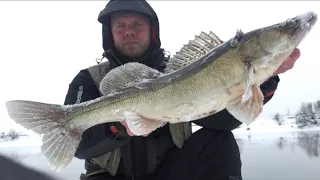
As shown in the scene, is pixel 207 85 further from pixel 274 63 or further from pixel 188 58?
pixel 274 63

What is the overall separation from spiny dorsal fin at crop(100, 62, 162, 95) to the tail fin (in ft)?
1.37

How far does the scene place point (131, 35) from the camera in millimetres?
4230

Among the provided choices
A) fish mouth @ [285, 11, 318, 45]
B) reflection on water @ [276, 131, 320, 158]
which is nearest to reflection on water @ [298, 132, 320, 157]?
reflection on water @ [276, 131, 320, 158]

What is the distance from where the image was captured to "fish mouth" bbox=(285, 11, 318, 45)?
7.78 feet

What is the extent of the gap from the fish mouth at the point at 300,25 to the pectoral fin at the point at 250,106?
18.6 inches

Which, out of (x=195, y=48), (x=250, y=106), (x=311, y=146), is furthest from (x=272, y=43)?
(x=311, y=146)

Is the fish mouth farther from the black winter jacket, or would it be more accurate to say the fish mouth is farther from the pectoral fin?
the black winter jacket

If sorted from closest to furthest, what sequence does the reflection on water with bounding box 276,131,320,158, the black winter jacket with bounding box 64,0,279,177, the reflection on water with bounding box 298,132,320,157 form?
the black winter jacket with bounding box 64,0,279,177
the reflection on water with bounding box 298,132,320,157
the reflection on water with bounding box 276,131,320,158

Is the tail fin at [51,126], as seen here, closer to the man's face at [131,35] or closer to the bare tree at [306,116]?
the man's face at [131,35]

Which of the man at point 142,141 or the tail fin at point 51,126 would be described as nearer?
the tail fin at point 51,126

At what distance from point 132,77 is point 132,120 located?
0.40m

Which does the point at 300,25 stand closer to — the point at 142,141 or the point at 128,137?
the point at 128,137

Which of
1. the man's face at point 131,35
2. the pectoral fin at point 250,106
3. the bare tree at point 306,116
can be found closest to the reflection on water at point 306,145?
the man's face at point 131,35

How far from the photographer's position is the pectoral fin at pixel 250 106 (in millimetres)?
2531
